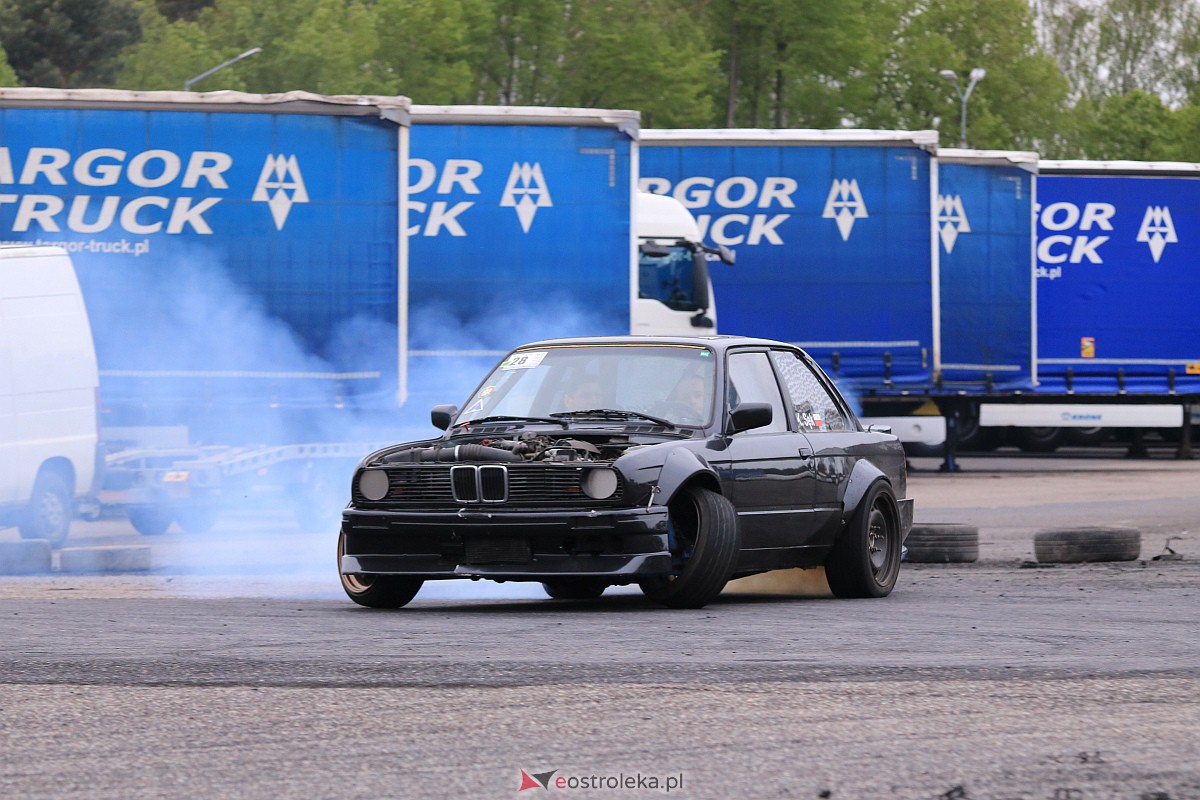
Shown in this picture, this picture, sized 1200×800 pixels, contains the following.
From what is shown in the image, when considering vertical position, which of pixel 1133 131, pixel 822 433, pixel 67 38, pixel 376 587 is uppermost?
pixel 67 38

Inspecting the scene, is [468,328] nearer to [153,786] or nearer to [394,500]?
[394,500]

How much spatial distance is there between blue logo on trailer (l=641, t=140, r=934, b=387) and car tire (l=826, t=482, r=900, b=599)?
46.3 feet

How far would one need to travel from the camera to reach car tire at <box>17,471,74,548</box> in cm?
1490

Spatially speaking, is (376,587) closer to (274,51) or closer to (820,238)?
(820,238)

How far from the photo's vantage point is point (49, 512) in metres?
15.1

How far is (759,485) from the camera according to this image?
31.6ft

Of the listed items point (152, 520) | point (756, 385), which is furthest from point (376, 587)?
point (152, 520)

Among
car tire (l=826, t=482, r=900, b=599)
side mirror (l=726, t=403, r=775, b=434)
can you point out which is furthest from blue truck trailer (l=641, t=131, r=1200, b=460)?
side mirror (l=726, t=403, r=775, b=434)

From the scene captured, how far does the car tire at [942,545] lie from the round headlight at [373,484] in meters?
5.38

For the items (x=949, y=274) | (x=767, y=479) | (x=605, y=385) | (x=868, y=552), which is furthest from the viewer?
(x=949, y=274)

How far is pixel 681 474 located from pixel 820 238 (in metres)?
16.5

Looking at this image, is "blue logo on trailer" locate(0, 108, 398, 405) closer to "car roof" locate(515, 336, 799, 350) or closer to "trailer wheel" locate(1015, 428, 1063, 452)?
"car roof" locate(515, 336, 799, 350)

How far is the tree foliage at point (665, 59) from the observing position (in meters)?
40.9

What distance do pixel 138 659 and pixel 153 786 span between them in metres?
2.30
